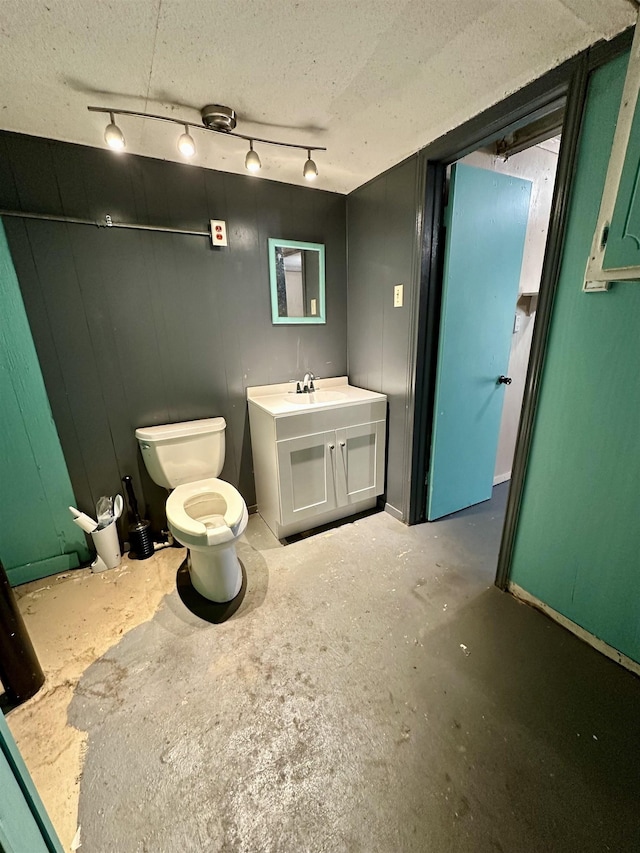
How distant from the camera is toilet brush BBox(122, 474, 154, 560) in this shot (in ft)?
6.41

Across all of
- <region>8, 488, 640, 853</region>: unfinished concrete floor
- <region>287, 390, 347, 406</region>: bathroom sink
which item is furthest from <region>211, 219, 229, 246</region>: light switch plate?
<region>8, 488, 640, 853</region>: unfinished concrete floor

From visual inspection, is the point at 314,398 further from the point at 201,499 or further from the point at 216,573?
the point at 216,573

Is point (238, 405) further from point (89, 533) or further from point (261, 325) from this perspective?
point (89, 533)

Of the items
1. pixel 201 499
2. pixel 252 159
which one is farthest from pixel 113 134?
pixel 201 499

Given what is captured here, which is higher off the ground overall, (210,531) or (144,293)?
(144,293)

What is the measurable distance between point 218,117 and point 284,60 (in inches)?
14.8

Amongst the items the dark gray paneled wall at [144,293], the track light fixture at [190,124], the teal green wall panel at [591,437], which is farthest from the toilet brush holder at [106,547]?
the teal green wall panel at [591,437]

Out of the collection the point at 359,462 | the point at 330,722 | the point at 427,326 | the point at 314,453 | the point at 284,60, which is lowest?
the point at 330,722

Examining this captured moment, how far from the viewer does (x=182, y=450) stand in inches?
75.0

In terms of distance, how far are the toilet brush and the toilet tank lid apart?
0.31 m

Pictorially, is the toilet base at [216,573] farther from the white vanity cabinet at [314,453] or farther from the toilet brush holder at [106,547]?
the toilet brush holder at [106,547]

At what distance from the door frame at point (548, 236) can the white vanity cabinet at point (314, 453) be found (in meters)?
0.28

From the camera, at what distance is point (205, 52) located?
108 cm

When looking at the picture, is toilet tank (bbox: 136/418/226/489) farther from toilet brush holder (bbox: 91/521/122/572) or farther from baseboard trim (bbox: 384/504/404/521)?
baseboard trim (bbox: 384/504/404/521)
